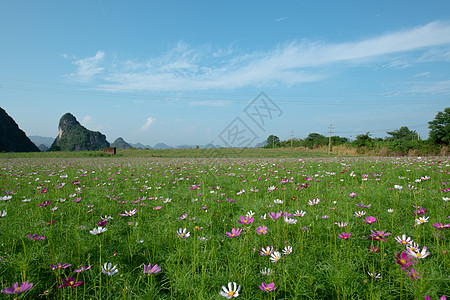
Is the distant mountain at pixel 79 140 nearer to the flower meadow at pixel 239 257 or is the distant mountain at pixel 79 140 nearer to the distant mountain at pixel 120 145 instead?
the distant mountain at pixel 120 145

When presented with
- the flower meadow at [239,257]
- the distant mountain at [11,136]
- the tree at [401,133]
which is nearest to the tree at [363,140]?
the flower meadow at [239,257]

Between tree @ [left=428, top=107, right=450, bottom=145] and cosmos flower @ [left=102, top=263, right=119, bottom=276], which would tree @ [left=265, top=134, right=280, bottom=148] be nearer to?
tree @ [left=428, top=107, right=450, bottom=145]

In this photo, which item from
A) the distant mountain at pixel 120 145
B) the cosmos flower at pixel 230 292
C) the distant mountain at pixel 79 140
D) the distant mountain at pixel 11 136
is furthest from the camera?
the distant mountain at pixel 79 140

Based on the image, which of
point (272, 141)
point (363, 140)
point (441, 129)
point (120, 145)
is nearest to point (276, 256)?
point (441, 129)

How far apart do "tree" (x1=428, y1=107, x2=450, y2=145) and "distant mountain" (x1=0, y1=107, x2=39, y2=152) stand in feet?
242

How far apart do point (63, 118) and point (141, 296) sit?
11867 centimetres

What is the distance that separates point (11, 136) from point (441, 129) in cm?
7880

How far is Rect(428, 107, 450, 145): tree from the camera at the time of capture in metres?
15.8

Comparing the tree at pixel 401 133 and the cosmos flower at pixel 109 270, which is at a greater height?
the tree at pixel 401 133

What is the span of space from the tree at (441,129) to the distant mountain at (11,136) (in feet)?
242

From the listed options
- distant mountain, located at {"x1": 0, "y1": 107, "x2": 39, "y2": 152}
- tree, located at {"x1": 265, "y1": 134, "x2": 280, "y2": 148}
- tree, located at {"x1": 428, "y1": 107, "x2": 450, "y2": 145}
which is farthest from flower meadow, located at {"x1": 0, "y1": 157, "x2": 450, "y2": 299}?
distant mountain, located at {"x1": 0, "y1": 107, "x2": 39, "y2": 152}

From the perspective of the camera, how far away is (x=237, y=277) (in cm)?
133

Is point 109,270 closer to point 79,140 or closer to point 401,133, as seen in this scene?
point 401,133

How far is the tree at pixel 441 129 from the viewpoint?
1579 cm
